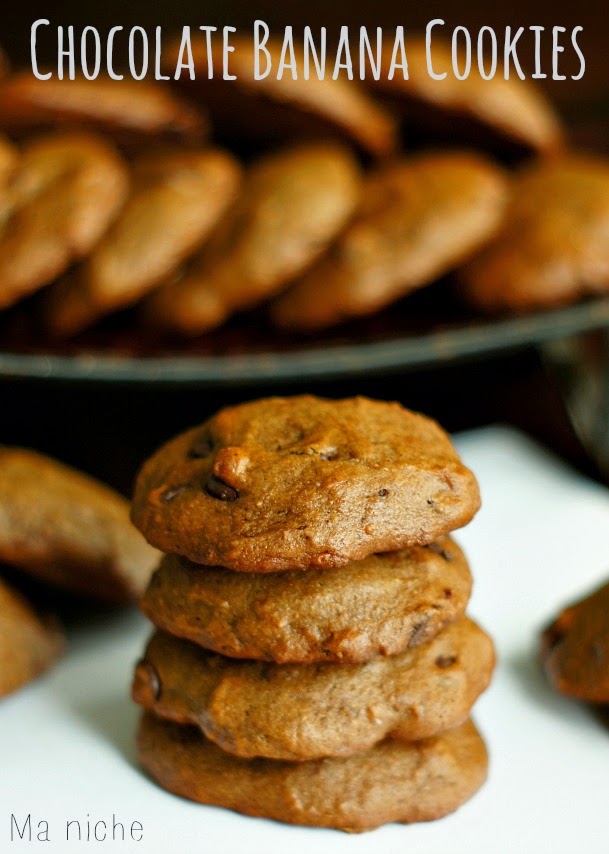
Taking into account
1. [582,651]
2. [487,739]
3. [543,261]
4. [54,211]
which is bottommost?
[487,739]

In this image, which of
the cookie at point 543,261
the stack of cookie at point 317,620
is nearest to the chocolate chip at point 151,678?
the stack of cookie at point 317,620

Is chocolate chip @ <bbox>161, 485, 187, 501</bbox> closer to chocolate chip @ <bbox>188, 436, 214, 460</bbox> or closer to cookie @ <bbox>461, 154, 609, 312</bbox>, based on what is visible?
chocolate chip @ <bbox>188, 436, 214, 460</bbox>

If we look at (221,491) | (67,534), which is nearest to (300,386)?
(67,534)

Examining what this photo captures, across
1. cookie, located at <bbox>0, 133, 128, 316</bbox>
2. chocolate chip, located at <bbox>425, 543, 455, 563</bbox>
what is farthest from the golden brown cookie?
cookie, located at <bbox>0, 133, 128, 316</bbox>

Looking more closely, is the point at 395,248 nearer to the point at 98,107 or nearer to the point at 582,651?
the point at 98,107

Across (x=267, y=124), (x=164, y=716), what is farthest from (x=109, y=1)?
(x=164, y=716)

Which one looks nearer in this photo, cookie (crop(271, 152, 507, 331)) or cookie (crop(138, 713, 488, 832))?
cookie (crop(138, 713, 488, 832))
